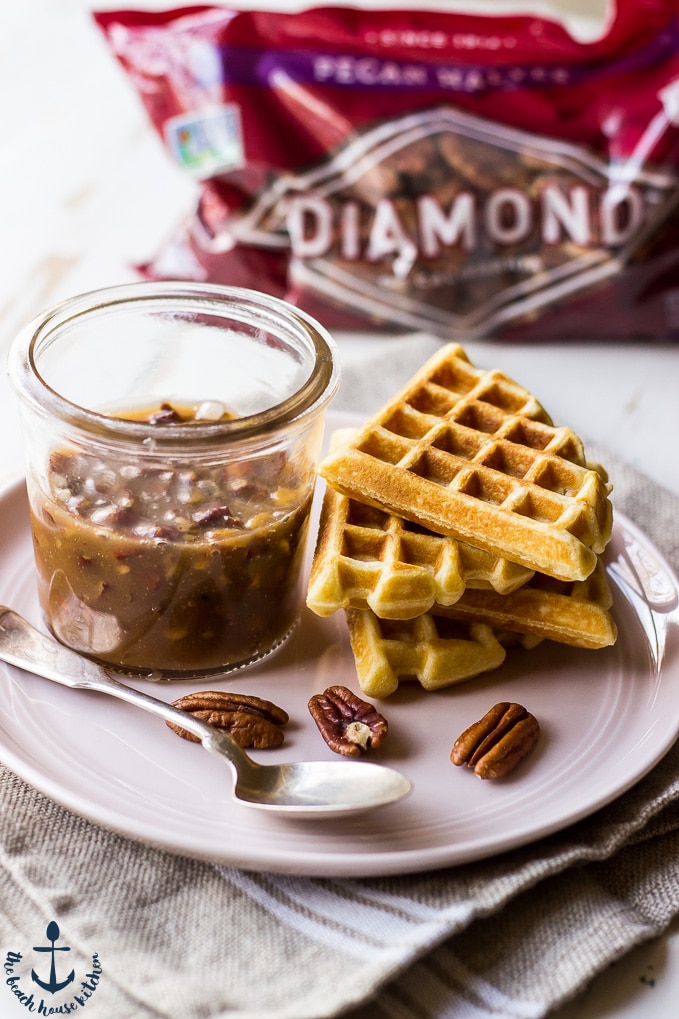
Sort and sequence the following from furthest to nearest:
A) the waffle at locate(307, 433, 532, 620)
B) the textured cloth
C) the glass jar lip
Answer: the waffle at locate(307, 433, 532, 620) < the glass jar lip < the textured cloth

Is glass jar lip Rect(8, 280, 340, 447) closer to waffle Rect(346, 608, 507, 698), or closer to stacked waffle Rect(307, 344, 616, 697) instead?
stacked waffle Rect(307, 344, 616, 697)

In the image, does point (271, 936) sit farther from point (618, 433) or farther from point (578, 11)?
point (578, 11)

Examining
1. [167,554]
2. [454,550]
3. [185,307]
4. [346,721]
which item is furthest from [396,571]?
[185,307]

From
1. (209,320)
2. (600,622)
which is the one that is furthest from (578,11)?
(600,622)

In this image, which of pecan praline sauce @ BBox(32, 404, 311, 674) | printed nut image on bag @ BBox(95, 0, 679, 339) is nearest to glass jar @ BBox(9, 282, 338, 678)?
pecan praline sauce @ BBox(32, 404, 311, 674)

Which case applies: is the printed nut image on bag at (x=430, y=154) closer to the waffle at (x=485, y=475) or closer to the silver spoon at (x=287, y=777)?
the waffle at (x=485, y=475)

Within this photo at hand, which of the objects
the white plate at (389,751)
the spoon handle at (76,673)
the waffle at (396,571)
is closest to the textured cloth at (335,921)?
the white plate at (389,751)
